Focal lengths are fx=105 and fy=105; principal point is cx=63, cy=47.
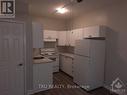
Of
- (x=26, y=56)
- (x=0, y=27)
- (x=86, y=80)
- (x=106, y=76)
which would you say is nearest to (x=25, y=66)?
(x=26, y=56)

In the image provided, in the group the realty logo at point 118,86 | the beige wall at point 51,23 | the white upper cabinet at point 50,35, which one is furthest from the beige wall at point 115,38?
the beige wall at point 51,23

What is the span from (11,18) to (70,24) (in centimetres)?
356

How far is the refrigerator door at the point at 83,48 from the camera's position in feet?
10.9

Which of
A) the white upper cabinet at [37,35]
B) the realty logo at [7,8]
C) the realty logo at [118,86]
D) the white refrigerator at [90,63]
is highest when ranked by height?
the realty logo at [7,8]

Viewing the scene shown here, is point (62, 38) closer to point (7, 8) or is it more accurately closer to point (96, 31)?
point (96, 31)

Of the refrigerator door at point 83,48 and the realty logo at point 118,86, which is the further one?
the refrigerator door at point 83,48

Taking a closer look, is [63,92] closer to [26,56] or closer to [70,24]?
[26,56]

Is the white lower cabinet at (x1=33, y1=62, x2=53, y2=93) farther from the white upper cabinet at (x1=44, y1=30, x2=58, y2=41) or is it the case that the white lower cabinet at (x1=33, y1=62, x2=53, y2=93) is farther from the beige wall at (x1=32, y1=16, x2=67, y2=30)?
the beige wall at (x1=32, y1=16, x2=67, y2=30)

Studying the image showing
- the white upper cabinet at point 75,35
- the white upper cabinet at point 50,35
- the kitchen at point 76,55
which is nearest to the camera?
the kitchen at point 76,55

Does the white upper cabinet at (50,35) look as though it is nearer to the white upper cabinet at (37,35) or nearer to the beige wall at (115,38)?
the white upper cabinet at (37,35)

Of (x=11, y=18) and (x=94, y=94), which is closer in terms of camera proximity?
(x=11, y=18)

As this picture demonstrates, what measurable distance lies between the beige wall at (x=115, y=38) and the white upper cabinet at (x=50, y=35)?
2.30 metres

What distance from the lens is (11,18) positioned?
2785 millimetres

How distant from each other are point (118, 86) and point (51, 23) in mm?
4219
